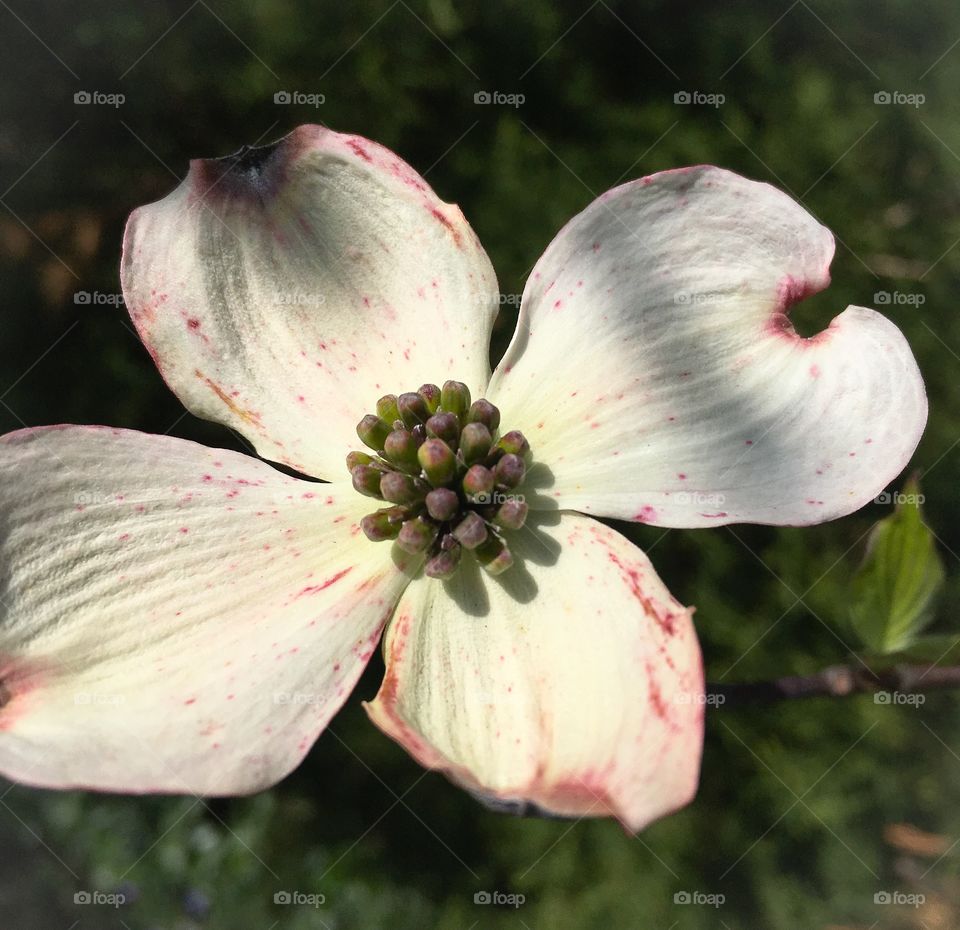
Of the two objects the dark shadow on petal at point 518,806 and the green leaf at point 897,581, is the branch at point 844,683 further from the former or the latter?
the dark shadow on petal at point 518,806

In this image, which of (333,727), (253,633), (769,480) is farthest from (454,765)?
(333,727)

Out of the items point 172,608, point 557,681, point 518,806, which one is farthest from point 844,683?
point 172,608

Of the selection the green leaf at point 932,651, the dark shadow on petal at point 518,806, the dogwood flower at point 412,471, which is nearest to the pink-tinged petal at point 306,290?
the dogwood flower at point 412,471

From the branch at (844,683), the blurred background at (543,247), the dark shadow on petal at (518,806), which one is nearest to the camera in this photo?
the dark shadow on petal at (518,806)

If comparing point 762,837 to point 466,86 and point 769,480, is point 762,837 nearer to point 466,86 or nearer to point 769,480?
point 769,480

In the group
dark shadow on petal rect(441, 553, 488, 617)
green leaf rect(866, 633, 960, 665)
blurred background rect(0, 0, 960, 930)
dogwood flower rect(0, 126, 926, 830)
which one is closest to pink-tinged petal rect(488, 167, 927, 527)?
dogwood flower rect(0, 126, 926, 830)

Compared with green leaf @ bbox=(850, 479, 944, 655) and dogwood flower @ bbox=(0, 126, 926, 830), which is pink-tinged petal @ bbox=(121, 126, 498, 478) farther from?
green leaf @ bbox=(850, 479, 944, 655)
